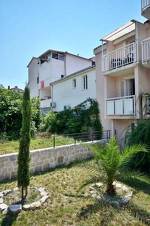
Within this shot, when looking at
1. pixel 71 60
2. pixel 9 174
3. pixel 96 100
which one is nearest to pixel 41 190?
pixel 9 174

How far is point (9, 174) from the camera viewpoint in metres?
10.1

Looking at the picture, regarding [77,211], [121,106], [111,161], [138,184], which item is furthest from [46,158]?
[121,106]

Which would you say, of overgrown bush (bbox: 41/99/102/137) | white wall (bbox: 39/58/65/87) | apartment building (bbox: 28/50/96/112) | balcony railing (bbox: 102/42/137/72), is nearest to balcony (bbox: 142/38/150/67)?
balcony railing (bbox: 102/42/137/72)

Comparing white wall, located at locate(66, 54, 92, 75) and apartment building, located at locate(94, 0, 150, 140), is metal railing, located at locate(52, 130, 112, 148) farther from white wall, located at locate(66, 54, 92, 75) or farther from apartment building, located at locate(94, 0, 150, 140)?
white wall, located at locate(66, 54, 92, 75)

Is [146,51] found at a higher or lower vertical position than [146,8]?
lower

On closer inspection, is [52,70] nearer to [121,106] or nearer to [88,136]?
[88,136]

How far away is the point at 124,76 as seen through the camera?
1711 centimetres

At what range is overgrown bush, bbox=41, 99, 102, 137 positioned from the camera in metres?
18.9

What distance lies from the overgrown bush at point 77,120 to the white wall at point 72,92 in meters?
1.47

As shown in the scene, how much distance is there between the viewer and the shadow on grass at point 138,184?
8836 mm

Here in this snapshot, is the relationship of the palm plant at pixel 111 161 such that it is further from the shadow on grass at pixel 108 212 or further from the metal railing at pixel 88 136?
the metal railing at pixel 88 136

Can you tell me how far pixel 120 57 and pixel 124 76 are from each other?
1.64 metres

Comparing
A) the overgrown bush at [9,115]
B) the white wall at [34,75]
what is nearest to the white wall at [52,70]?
the white wall at [34,75]

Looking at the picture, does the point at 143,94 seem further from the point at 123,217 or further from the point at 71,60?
Result: the point at 71,60
